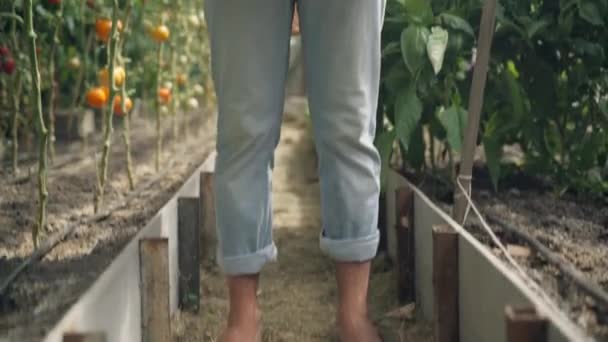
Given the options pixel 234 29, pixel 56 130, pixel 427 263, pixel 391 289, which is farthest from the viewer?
pixel 56 130

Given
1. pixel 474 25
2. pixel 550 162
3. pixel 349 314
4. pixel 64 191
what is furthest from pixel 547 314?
pixel 64 191

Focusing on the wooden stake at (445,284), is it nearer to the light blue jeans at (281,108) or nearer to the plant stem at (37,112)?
the light blue jeans at (281,108)

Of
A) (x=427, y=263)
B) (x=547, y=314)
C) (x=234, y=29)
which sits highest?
(x=234, y=29)

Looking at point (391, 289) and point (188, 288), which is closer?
point (188, 288)

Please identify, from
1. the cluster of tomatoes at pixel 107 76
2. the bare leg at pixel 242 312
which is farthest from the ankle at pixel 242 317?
the cluster of tomatoes at pixel 107 76

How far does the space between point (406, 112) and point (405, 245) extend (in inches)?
10.7

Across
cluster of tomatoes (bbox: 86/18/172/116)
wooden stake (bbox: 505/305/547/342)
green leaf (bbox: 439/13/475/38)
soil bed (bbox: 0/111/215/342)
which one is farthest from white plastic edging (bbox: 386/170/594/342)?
cluster of tomatoes (bbox: 86/18/172/116)

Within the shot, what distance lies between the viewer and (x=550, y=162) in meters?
2.19

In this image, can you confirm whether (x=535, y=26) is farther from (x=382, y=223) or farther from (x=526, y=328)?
(x=526, y=328)

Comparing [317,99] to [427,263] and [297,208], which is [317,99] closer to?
[427,263]

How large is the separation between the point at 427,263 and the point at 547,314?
61 centimetres

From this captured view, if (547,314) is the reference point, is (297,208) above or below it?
below

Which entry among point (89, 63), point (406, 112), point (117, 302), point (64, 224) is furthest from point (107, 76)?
point (89, 63)

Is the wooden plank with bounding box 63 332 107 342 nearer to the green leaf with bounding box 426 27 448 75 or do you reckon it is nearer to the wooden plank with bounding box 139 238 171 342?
the wooden plank with bounding box 139 238 171 342
